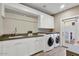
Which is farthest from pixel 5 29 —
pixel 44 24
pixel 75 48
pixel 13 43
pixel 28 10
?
pixel 75 48

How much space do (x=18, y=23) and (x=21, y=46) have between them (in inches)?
42.3

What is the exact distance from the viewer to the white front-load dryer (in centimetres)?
289

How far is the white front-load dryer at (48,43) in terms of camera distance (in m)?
2.89

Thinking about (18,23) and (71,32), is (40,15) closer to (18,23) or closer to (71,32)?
(18,23)

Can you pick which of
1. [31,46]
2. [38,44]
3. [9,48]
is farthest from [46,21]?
[9,48]

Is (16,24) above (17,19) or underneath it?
underneath

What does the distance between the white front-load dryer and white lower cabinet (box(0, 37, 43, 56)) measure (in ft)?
0.87

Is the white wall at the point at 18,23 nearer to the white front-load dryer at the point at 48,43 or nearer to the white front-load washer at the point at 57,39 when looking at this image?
the white front-load dryer at the point at 48,43

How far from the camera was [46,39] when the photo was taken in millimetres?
2924

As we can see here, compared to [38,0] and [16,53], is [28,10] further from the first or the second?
[38,0]

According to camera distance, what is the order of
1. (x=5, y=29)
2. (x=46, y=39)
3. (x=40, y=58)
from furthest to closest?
(x=46, y=39) → (x=5, y=29) → (x=40, y=58)

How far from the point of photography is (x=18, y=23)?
2.72 meters

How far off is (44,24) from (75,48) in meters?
2.55

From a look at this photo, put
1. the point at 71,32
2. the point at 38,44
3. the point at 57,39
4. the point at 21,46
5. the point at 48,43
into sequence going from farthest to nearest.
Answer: the point at 57,39, the point at 48,43, the point at 38,44, the point at 21,46, the point at 71,32
